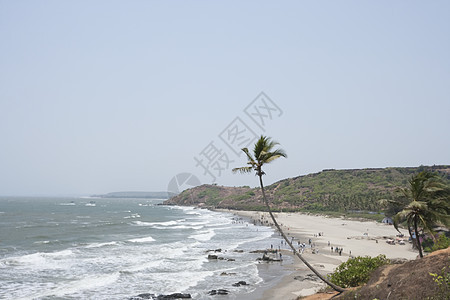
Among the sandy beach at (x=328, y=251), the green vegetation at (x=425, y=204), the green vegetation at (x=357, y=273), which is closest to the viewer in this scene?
the green vegetation at (x=357, y=273)

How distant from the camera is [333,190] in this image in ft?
443

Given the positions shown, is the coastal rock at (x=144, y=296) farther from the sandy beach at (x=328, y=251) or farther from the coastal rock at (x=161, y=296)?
the sandy beach at (x=328, y=251)

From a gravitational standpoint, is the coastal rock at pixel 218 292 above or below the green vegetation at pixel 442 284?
below

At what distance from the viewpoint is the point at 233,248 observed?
4762cm

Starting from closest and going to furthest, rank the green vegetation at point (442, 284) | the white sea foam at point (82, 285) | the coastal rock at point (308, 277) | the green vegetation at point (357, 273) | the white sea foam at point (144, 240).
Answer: the green vegetation at point (442, 284), the green vegetation at point (357, 273), the white sea foam at point (82, 285), the coastal rock at point (308, 277), the white sea foam at point (144, 240)

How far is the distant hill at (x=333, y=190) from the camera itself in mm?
110750

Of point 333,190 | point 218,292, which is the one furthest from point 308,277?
point 333,190

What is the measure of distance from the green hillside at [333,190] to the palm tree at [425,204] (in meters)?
80.0

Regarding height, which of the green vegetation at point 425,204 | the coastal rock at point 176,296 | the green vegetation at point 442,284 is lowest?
the coastal rock at point 176,296

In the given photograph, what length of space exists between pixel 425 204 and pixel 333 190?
402 ft

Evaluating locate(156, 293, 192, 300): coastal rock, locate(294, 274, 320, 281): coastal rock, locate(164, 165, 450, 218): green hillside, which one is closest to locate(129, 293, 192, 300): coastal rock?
locate(156, 293, 192, 300): coastal rock

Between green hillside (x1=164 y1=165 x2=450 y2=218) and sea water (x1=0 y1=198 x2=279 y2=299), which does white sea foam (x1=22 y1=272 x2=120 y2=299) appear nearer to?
sea water (x1=0 y1=198 x2=279 y2=299)

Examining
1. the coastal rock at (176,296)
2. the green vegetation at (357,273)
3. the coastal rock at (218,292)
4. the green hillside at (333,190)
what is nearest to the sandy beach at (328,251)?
the coastal rock at (218,292)

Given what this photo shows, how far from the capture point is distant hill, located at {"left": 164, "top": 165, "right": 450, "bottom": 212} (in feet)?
363
